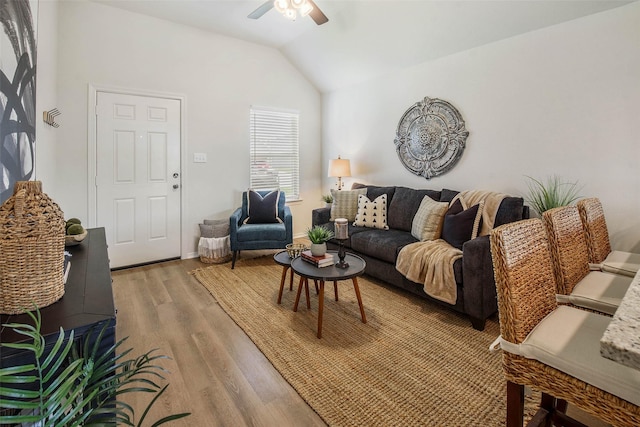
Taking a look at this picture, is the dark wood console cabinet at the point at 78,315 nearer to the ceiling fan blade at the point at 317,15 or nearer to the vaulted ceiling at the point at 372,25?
the ceiling fan blade at the point at 317,15

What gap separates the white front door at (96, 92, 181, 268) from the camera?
3.70 metres

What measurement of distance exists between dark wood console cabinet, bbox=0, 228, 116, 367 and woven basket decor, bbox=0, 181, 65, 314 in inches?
2.3

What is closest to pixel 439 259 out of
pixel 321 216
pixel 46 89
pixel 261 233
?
pixel 321 216

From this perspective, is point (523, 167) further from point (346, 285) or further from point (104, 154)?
point (104, 154)

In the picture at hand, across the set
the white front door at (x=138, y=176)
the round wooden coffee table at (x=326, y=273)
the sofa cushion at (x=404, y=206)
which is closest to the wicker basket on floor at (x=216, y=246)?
the white front door at (x=138, y=176)

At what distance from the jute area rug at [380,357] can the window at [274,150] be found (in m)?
2.19

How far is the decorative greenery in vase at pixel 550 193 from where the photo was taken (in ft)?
8.95

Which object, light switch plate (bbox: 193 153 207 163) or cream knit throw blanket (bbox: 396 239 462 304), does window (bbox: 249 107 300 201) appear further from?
cream knit throw blanket (bbox: 396 239 462 304)

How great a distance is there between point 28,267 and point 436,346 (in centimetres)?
223

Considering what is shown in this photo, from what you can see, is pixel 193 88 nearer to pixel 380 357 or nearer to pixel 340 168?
pixel 340 168

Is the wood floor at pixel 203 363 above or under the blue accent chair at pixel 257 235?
under

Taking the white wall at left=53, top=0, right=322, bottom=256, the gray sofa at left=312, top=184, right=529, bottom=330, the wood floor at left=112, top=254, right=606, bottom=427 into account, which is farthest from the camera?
the white wall at left=53, top=0, right=322, bottom=256

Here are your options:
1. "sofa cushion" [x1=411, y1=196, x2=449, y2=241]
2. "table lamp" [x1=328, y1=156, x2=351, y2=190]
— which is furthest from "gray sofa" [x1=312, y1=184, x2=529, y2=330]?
"table lamp" [x1=328, y1=156, x2=351, y2=190]

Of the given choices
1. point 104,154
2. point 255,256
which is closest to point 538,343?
point 255,256
